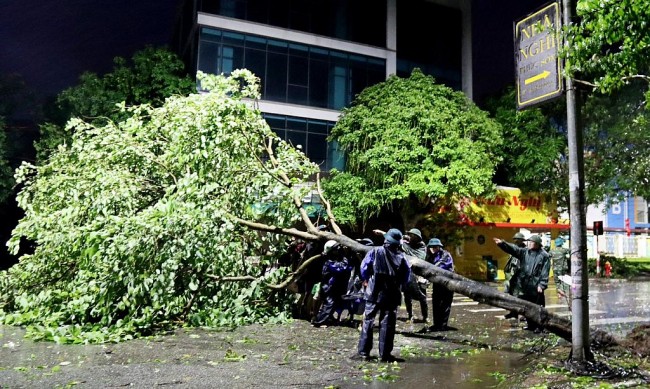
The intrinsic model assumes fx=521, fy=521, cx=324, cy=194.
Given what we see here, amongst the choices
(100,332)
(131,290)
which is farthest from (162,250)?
(100,332)

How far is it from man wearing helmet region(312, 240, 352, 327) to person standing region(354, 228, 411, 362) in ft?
7.08

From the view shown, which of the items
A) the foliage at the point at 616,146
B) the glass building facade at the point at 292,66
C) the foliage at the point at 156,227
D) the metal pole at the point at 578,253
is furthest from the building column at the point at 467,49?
the metal pole at the point at 578,253

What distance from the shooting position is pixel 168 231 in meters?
8.38

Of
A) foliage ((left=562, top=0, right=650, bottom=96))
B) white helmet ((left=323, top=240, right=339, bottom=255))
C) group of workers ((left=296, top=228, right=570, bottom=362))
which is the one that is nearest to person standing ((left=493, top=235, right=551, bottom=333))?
group of workers ((left=296, top=228, right=570, bottom=362))

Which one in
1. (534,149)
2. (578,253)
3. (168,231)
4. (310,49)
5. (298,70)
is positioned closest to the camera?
(578,253)

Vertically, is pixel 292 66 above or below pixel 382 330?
above

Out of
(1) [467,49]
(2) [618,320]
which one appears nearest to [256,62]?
(1) [467,49]

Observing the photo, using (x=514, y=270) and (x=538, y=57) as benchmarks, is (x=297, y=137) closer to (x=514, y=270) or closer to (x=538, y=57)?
(x=514, y=270)

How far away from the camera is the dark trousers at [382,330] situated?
6.78m

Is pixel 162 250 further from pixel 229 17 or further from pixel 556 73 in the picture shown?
pixel 229 17

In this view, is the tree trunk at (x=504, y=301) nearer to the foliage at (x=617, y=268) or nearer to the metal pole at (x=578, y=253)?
the metal pole at (x=578, y=253)

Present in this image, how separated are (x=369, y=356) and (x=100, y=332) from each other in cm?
415

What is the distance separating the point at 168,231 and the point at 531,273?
6.37 meters

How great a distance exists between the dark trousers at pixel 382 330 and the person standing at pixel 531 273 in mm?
3324
